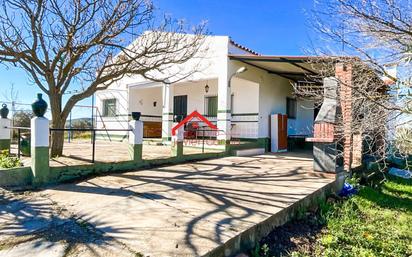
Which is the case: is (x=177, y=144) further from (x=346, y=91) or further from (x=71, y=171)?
(x=346, y=91)

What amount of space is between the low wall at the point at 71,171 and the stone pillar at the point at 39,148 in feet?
0.49

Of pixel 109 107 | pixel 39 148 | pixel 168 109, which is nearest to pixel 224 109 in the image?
pixel 168 109

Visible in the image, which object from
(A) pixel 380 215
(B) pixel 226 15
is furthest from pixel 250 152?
(A) pixel 380 215

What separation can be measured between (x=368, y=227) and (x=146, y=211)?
3.77 meters

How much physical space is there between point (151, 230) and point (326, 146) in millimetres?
5105

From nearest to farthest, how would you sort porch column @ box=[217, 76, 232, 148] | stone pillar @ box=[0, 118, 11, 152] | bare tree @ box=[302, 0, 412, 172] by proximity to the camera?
bare tree @ box=[302, 0, 412, 172] < stone pillar @ box=[0, 118, 11, 152] < porch column @ box=[217, 76, 232, 148]

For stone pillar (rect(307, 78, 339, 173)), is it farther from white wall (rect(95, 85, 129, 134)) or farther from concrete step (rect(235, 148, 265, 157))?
white wall (rect(95, 85, 129, 134))

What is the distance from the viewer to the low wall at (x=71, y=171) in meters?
5.45

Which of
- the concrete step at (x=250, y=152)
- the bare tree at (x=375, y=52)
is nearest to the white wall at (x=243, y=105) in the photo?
the concrete step at (x=250, y=152)

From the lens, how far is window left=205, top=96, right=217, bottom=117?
13984 millimetres

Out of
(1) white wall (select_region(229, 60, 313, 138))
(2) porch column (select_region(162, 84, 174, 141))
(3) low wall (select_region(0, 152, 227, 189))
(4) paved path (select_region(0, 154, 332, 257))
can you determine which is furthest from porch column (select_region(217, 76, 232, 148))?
(4) paved path (select_region(0, 154, 332, 257))

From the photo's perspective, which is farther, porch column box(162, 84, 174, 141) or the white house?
porch column box(162, 84, 174, 141)

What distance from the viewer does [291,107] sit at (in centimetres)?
1491

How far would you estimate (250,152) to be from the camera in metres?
11.6
